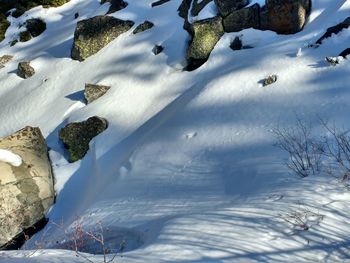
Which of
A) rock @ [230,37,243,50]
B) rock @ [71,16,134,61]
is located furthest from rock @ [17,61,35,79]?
rock @ [230,37,243,50]

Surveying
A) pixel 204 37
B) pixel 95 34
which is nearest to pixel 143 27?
pixel 95 34

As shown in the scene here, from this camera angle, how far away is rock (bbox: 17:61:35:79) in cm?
1494

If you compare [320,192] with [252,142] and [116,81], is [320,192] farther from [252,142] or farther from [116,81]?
[116,81]

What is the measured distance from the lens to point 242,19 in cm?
1198

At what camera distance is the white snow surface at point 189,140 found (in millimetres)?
4918

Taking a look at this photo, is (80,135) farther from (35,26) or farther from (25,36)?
(35,26)

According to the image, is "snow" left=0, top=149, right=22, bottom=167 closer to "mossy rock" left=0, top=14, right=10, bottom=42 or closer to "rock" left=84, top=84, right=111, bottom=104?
"rock" left=84, top=84, right=111, bottom=104

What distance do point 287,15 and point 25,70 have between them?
818 cm

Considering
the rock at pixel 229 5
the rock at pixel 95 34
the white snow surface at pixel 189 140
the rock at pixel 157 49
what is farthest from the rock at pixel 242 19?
the rock at pixel 95 34

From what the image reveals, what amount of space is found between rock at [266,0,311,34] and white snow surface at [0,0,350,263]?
24 cm

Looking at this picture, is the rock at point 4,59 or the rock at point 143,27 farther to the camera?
the rock at point 4,59

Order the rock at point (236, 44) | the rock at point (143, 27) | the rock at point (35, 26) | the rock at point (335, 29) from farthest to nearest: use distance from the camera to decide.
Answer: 1. the rock at point (35, 26)
2. the rock at point (143, 27)
3. the rock at point (236, 44)
4. the rock at point (335, 29)

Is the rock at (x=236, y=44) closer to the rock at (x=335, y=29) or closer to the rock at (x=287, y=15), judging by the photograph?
the rock at (x=287, y=15)

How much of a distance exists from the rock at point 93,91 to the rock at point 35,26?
6.11 metres
